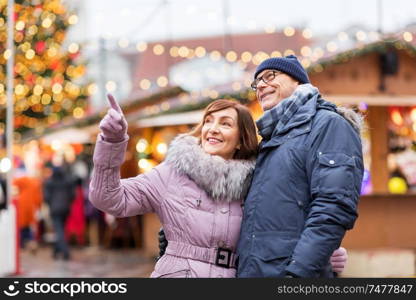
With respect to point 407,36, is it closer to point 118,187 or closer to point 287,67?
point 287,67

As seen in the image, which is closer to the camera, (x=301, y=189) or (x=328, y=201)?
(x=328, y=201)

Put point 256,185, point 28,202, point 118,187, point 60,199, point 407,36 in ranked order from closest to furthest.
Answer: point 256,185, point 118,187, point 407,36, point 60,199, point 28,202

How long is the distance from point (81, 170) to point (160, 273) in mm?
14316

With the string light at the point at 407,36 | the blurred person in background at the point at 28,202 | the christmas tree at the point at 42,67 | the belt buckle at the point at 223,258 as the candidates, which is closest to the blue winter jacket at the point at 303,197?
the belt buckle at the point at 223,258

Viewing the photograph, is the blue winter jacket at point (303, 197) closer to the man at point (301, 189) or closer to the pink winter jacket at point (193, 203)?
the man at point (301, 189)

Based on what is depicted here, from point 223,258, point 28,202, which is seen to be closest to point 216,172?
point 223,258

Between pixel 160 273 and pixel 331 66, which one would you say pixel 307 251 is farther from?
pixel 331 66

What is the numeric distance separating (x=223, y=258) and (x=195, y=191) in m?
0.32

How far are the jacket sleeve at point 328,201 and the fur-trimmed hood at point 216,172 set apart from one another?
0.43 meters

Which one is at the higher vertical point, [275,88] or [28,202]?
[275,88]

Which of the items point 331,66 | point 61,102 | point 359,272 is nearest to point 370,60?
point 331,66

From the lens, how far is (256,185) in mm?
3281

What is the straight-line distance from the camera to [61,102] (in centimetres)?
2119

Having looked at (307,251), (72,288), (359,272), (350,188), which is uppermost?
(350,188)
